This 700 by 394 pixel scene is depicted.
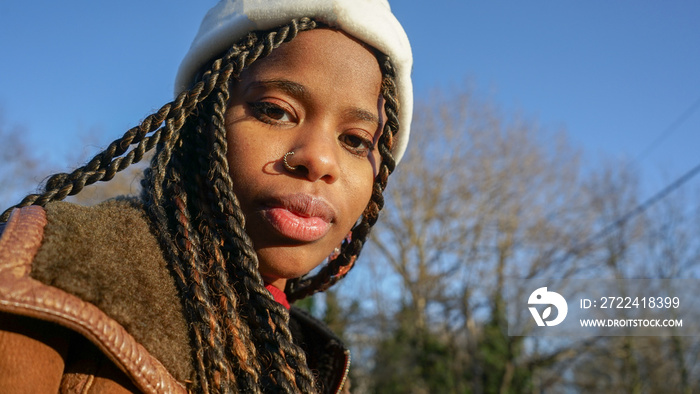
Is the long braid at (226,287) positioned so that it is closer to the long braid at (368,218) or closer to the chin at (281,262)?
the chin at (281,262)

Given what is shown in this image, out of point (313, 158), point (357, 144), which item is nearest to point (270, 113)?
point (313, 158)

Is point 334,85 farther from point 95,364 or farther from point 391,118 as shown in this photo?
point 95,364

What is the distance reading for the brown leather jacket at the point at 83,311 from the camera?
39.6 inches

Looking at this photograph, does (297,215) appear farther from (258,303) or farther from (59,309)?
(59,309)

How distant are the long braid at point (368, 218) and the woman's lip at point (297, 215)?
38 centimetres

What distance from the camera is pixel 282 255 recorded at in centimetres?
162

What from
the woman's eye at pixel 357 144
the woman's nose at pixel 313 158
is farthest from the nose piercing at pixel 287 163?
the woman's eye at pixel 357 144

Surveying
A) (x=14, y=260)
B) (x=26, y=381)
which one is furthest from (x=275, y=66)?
(x=26, y=381)

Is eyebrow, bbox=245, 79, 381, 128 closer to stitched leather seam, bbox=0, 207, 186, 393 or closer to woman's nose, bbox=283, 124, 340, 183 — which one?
woman's nose, bbox=283, 124, 340, 183

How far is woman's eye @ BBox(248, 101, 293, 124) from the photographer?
1.65 m

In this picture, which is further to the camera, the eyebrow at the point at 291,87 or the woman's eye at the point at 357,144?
the woman's eye at the point at 357,144

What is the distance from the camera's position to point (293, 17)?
1.80 meters

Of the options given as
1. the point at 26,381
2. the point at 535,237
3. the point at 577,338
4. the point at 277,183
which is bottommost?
the point at 26,381

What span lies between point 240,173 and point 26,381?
29.7 inches
